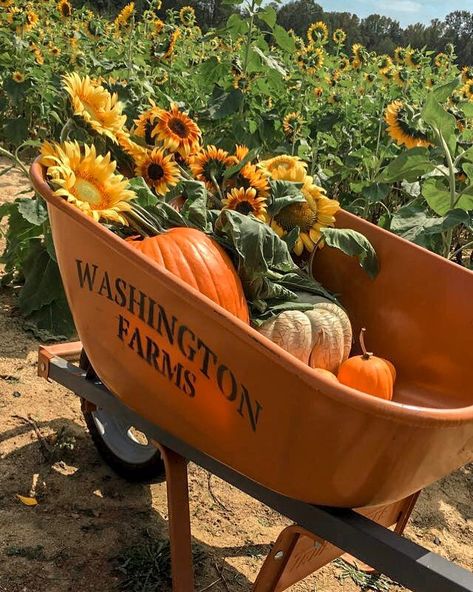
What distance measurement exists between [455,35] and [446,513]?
66.0 feet

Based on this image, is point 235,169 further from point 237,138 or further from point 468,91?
point 468,91

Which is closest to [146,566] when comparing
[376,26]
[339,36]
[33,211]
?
[33,211]

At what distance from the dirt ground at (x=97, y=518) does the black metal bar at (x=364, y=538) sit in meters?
0.55

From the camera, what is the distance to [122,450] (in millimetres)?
2420

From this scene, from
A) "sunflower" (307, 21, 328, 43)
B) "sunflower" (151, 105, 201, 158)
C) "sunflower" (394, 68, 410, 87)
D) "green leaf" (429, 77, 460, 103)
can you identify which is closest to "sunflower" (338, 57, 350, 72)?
"sunflower" (307, 21, 328, 43)

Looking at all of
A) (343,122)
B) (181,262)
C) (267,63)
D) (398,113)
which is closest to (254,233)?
(181,262)

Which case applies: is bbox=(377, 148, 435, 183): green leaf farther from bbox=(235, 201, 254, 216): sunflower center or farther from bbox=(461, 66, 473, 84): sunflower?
bbox=(461, 66, 473, 84): sunflower

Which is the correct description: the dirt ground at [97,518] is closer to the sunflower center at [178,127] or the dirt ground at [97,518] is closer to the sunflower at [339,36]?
the sunflower center at [178,127]

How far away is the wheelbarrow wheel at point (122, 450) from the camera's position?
2.38m

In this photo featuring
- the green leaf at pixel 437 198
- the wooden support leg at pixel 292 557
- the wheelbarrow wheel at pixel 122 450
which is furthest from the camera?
the green leaf at pixel 437 198

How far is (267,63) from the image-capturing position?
4.49m

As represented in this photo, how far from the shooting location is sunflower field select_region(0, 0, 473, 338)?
204 cm

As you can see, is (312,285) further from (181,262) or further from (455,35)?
(455,35)

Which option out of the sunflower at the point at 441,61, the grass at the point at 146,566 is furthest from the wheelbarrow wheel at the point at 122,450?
the sunflower at the point at 441,61
